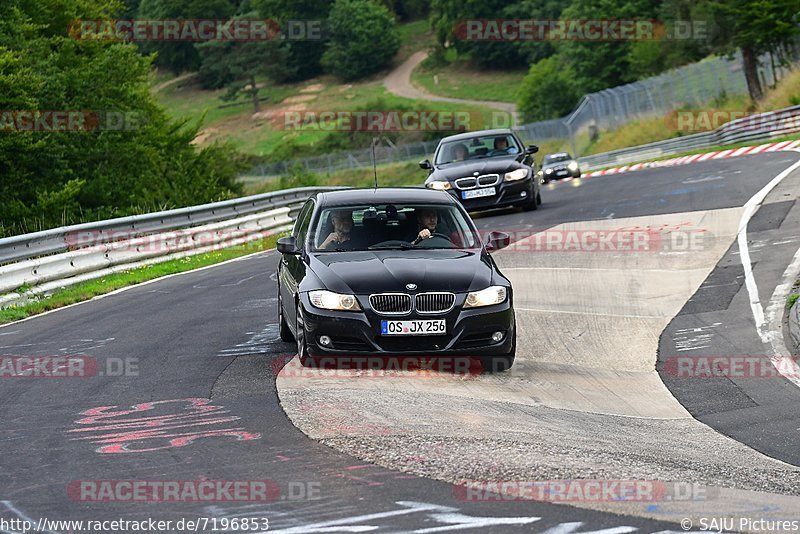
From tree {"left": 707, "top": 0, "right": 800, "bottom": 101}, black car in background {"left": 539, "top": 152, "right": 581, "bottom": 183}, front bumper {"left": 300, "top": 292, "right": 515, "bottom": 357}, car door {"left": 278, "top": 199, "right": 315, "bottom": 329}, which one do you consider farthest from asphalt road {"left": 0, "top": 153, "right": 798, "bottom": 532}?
tree {"left": 707, "top": 0, "right": 800, "bottom": 101}

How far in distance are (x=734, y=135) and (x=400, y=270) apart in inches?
1333

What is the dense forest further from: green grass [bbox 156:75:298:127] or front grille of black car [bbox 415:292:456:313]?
green grass [bbox 156:75:298:127]

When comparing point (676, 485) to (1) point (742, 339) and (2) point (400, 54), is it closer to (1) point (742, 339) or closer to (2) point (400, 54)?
(1) point (742, 339)

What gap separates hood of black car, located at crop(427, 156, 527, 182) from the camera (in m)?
23.4

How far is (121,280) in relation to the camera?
63.4 feet

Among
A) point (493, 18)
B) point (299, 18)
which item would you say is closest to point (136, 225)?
point (493, 18)

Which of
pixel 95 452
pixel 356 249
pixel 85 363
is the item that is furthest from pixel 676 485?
pixel 85 363

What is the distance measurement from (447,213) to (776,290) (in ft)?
15.1

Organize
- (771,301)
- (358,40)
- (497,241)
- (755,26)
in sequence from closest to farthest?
(497,241) < (771,301) < (755,26) < (358,40)

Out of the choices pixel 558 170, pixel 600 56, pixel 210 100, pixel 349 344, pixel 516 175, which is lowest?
pixel 210 100

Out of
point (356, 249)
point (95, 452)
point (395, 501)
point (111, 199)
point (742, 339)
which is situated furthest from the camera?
Result: point (111, 199)

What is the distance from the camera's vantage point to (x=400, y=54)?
6063 inches

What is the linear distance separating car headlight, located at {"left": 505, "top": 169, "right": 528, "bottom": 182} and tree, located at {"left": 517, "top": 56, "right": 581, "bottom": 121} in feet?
252

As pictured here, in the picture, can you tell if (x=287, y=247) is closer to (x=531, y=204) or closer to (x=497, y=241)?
(x=497, y=241)
